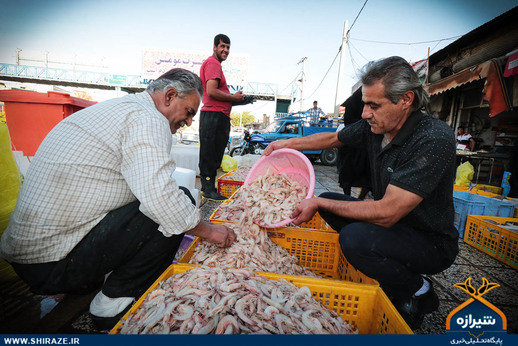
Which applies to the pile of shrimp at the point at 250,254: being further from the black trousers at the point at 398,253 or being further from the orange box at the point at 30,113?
the orange box at the point at 30,113

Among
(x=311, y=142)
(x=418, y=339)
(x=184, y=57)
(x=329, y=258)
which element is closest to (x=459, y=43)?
(x=311, y=142)

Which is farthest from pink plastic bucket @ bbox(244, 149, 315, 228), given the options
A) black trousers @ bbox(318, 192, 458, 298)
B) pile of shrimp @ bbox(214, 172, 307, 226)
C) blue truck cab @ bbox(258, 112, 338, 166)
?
blue truck cab @ bbox(258, 112, 338, 166)

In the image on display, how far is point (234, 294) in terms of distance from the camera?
133cm

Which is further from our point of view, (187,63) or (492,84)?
(187,63)

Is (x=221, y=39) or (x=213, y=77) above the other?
(x=221, y=39)

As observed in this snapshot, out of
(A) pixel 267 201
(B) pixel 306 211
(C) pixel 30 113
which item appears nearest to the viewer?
(B) pixel 306 211

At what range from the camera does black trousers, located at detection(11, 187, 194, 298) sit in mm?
1452

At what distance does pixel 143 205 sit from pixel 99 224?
371 millimetres

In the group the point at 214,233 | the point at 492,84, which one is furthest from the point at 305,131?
the point at 214,233

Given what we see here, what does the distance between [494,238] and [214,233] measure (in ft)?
11.0

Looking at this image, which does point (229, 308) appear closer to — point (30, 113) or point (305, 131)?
point (30, 113)

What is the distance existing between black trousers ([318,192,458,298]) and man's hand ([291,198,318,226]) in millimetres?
314

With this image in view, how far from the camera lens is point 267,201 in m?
2.36

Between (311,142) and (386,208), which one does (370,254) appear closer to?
(386,208)
